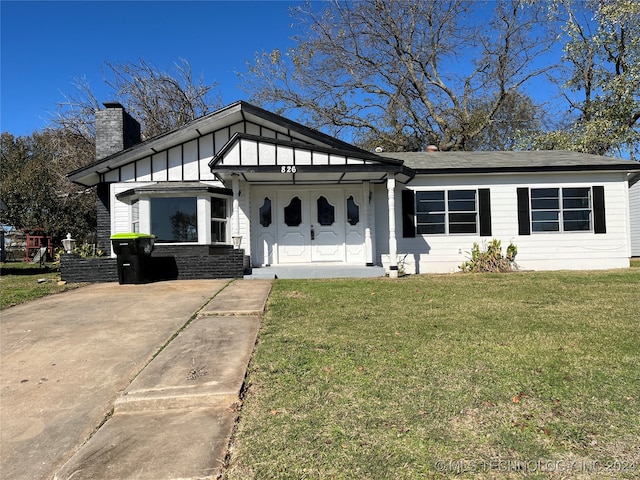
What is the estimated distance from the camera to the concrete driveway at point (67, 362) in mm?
2488

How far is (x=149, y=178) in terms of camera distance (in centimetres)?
1152

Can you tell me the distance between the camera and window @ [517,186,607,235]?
12.0 metres

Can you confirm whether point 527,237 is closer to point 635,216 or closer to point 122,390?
point 635,216

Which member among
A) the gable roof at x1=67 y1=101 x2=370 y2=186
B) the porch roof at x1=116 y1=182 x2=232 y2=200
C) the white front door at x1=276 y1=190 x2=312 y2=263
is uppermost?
the gable roof at x1=67 y1=101 x2=370 y2=186

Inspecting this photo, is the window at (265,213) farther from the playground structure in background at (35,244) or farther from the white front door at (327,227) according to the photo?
the playground structure in background at (35,244)

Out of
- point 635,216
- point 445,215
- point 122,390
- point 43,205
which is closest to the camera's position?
point 122,390

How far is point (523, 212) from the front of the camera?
39.5ft

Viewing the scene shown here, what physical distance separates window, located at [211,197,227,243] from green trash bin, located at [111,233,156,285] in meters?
1.86

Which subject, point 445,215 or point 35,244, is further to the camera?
point 35,244

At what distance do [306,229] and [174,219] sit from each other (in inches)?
148

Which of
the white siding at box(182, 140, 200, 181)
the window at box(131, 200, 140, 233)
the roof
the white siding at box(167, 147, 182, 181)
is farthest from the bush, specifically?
the window at box(131, 200, 140, 233)

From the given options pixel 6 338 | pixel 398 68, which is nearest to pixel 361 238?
pixel 6 338

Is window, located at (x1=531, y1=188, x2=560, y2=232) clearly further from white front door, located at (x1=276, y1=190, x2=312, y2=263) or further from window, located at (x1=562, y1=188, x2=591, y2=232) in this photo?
white front door, located at (x1=276, y1=190, x2=312, y2=263)

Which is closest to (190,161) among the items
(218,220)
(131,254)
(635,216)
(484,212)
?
(218,220)
